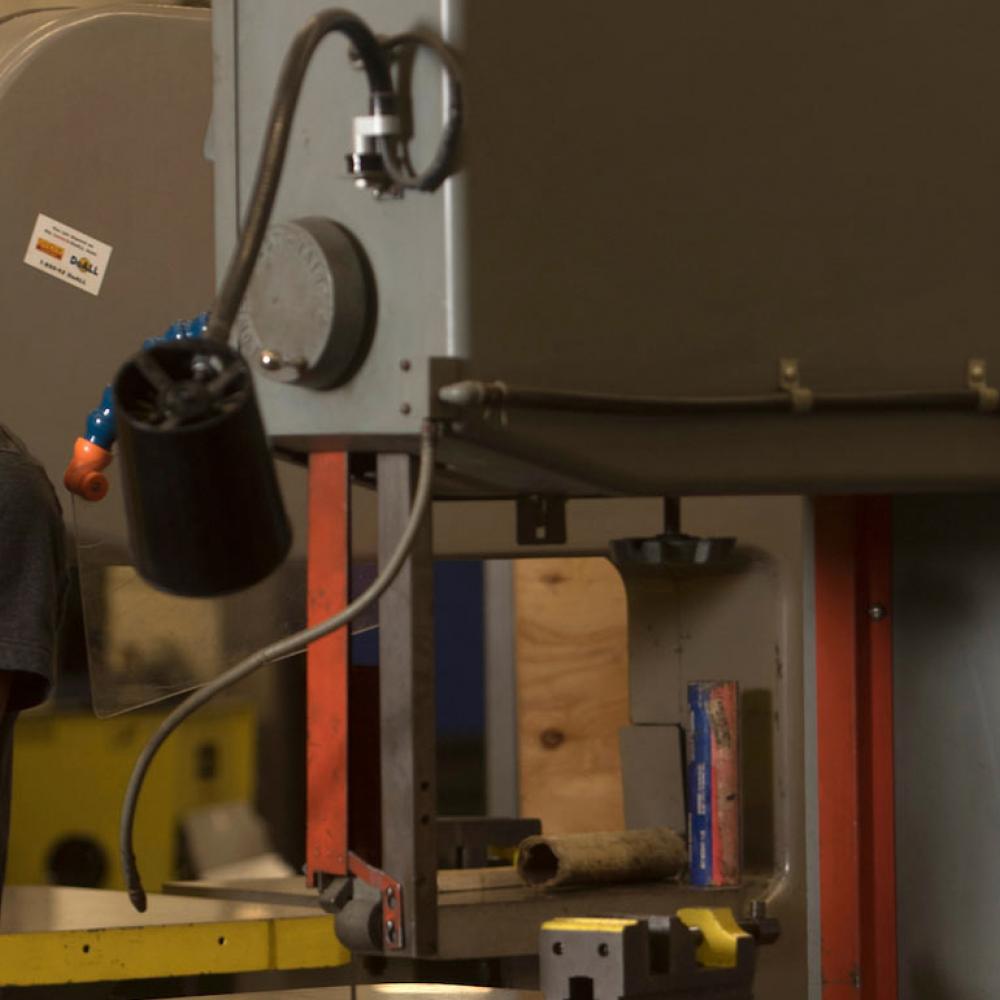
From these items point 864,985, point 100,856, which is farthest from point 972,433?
point 100,856

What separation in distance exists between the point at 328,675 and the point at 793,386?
1.13 ft

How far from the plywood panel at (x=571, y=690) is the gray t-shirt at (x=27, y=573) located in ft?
4.34

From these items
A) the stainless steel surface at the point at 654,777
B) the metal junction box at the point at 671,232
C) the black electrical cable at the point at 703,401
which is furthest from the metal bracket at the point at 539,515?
the stainless steel surface at the point at 654,777

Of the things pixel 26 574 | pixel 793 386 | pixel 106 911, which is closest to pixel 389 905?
pixel 793 386

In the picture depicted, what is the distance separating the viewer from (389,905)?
1083mm

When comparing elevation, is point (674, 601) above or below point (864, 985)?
above

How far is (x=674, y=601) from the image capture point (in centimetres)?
196

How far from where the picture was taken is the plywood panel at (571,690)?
305 cm

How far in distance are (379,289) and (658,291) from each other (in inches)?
6.8

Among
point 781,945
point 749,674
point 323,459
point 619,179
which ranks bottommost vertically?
point 781,945

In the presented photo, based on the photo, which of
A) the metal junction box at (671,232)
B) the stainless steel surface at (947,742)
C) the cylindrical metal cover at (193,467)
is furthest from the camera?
the stainless steel surface at (947,742)

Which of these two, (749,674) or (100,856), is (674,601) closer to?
(749,674)

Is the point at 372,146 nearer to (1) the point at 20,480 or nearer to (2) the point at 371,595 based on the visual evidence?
(2) the point at 371,595

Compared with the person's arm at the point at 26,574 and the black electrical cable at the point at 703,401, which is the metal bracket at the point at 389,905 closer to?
the black electrical cable at the point at 703,401
